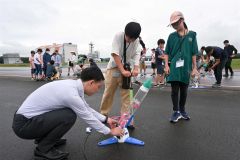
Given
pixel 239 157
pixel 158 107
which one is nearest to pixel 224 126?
pixel 239 157

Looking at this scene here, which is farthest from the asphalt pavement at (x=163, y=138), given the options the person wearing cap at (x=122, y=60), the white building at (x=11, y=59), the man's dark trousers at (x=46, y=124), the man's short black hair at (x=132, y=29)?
the white building at (x=11, y=59)

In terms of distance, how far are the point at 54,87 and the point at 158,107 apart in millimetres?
3332

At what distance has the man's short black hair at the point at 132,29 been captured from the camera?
345 cm

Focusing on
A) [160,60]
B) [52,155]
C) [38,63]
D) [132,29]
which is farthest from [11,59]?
[52,155]

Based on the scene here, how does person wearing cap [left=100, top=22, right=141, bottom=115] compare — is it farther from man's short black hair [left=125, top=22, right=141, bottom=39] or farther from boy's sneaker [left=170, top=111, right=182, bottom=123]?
boy's sneaker [left=170, top=111, right=182, bottom=123]

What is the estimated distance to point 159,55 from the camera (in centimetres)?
897

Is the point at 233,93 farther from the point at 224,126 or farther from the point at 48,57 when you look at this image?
the point at 48,57

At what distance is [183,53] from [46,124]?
2.56 meters

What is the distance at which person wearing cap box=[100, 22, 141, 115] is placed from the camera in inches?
138

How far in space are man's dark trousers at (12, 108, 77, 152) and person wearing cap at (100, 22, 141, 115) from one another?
1209mm

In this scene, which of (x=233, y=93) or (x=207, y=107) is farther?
(x=233, y=93)

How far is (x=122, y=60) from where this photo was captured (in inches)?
152

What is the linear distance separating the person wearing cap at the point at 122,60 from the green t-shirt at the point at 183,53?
74cm

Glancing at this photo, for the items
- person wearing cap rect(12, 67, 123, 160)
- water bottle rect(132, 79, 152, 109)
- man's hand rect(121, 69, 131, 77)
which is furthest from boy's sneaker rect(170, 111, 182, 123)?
person wearing cap rect(12, 67, 123, 160)
